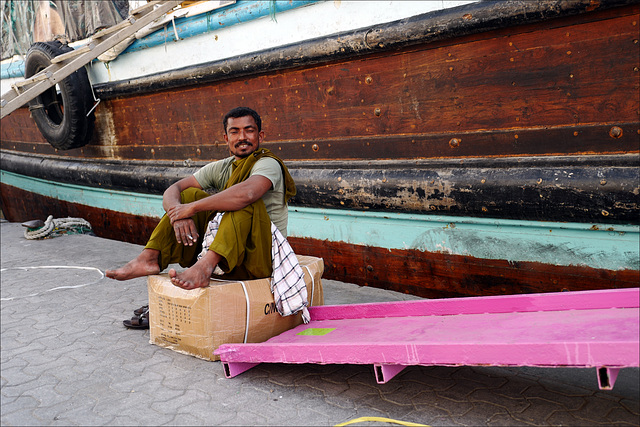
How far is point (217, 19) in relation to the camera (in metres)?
4.05

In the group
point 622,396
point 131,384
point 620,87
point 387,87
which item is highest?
point 387,87

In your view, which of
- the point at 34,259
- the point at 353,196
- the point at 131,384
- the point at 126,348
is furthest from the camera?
the point at 34,259

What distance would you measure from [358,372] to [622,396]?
0.99 meters

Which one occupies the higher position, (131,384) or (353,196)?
(353,196)

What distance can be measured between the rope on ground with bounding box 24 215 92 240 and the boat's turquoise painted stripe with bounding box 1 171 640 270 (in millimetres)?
3156

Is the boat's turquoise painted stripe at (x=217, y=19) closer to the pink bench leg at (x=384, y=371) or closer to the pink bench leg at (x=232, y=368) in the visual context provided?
the pink bench leg at (x=232, y=368)

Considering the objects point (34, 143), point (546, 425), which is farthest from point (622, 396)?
point (34, 143)

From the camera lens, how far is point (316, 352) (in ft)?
6.89

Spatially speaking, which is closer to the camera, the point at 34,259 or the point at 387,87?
the point at 387,87

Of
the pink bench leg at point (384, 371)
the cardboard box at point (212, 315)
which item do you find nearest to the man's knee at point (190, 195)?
the cardboard box at point (212, 315)

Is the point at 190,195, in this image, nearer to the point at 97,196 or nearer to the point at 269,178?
the point at 269,178

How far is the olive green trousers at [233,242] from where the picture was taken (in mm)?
2432

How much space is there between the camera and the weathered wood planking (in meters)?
2.48

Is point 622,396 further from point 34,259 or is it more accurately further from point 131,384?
point 34,259
